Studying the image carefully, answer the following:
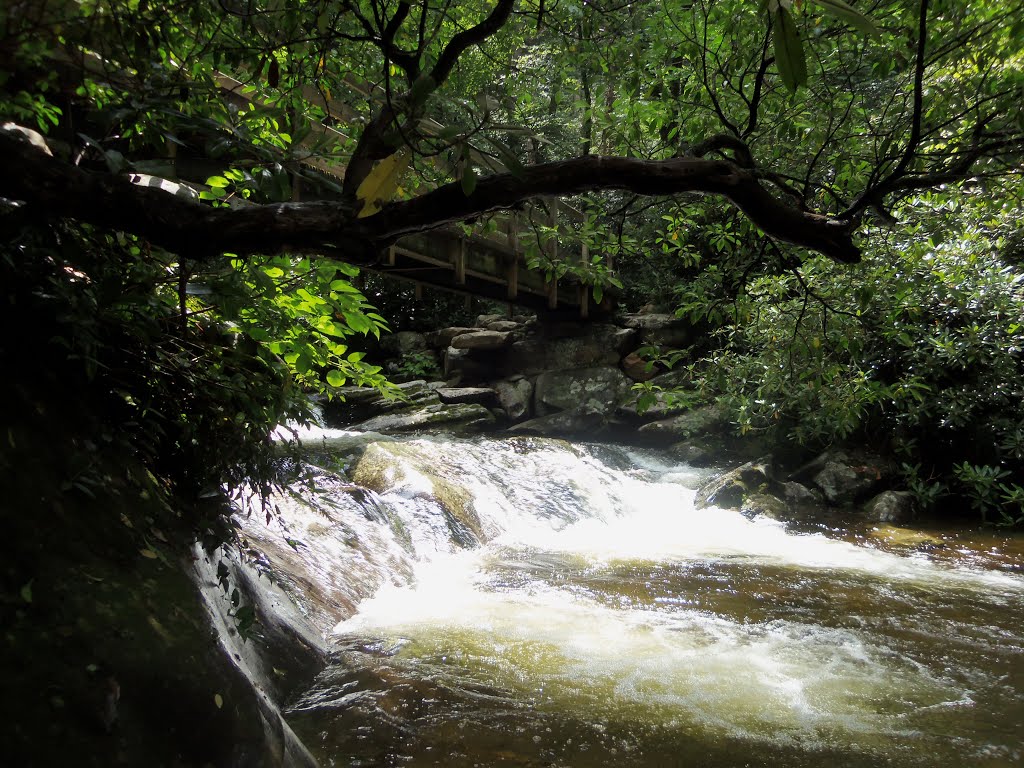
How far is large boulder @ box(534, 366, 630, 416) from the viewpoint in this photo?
13.5 metres

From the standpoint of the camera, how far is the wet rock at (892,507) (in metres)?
7.88

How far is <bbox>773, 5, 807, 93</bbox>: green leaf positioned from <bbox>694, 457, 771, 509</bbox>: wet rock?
8.06 m

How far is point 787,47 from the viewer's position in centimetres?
110

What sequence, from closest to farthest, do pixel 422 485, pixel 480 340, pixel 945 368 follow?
pixel 422 485, pixel 945 368, pixel 480 340

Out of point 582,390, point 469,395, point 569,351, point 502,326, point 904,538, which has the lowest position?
point 904,538

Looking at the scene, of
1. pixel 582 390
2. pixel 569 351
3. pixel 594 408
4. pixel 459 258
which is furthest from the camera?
pixel 569 351

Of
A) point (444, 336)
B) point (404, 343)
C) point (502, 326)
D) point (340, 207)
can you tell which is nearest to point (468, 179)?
point (340, 207)

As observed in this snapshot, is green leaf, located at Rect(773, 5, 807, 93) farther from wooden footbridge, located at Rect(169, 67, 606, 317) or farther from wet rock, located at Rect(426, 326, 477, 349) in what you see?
wet rock, located at Rect(426, 326, 477, 349)

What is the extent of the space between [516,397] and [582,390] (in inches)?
61.4

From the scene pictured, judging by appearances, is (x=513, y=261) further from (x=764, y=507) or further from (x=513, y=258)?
(x=764, y=507)

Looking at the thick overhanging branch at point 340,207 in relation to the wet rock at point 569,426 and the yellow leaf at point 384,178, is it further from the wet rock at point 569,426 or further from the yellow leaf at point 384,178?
the wet rock at point 569,426

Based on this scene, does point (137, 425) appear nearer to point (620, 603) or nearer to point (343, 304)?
point (343, 304)

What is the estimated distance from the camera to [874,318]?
8.57 meters

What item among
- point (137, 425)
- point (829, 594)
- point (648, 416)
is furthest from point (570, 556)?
point (648, 416)
